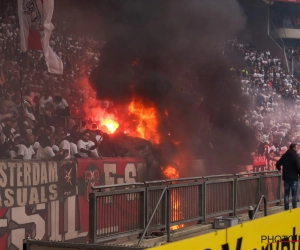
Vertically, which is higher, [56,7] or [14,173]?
[56,7]

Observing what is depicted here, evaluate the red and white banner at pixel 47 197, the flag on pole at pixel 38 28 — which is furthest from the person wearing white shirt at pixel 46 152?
the flag on pole at pixel 38 28

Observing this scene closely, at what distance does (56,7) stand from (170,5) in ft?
18.2

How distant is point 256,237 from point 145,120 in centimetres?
1190

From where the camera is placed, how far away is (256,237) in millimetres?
5766

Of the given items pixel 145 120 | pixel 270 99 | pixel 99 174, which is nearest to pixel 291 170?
pixel 99 174

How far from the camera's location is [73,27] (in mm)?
15078

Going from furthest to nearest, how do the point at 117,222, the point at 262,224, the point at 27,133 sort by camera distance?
the point at 27,133, the point at 117,222, the point at 262,224

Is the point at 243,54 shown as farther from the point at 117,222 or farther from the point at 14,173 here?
the point at 117,222

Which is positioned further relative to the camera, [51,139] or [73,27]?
[73,27]

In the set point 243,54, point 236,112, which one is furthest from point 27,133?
point 243,54

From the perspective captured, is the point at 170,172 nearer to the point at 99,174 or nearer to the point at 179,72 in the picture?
the point at 179,72

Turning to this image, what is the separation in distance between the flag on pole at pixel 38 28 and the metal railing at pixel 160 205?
17.8 feet

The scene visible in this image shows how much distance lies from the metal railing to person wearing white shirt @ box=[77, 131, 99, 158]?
4390 millimetres

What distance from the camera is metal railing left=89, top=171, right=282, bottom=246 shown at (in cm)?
744
